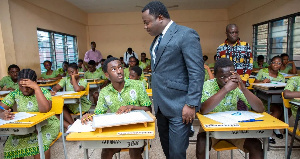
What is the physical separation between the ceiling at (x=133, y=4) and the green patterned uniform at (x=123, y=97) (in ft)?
21.6

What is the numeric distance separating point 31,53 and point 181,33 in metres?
5.33

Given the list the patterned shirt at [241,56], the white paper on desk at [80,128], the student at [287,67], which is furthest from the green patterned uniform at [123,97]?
the student at [287,67]

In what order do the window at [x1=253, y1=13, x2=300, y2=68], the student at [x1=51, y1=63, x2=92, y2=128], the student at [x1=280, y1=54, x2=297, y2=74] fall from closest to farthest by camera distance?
1. the student at [x1=51, y1=63, x2=92, y2=128]
2. the student at [x1=280, y1=54, x2=297, y2=74]
3. the window at [x1=253, y1=13, x2=300, y2=68]

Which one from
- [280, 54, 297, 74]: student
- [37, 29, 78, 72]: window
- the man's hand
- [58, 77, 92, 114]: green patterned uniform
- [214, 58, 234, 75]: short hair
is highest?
[37, 29, 78, 72]: window

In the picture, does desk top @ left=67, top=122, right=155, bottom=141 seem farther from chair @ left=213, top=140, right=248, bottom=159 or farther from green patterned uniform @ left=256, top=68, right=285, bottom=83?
green patterned uniform @ left=256, top=68, right=285, bottom=83

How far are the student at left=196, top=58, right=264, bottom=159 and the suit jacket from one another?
1.02 ft

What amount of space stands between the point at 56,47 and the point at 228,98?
261 inches

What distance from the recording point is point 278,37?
5.95 m

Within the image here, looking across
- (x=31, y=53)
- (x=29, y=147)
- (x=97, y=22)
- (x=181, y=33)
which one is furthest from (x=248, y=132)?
(x=97, y=22)

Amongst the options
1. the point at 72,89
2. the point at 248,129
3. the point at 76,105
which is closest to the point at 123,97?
the point at 248,129

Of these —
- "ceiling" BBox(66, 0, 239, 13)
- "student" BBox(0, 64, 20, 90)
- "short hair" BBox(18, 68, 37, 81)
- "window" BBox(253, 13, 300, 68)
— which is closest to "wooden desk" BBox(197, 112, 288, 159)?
"short hair" BBox(18, 68, 37, 81)

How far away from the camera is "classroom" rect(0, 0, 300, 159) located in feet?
14.2

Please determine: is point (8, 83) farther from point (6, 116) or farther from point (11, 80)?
point (6, 116)

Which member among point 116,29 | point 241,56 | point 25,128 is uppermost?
point 116,29
